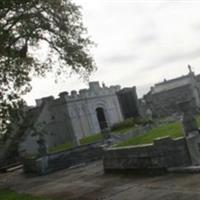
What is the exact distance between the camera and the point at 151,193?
10094mm

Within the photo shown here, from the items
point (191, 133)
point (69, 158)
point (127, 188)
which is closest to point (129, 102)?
point (69, 158)

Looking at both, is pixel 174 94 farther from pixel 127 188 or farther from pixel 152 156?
pixel 127 188

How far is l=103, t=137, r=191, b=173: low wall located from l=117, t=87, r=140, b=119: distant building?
21.1 m

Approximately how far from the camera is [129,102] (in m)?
37.7

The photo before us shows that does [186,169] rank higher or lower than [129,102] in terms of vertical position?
lower

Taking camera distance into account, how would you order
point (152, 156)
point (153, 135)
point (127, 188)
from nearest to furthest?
point (127, 188)
point (152, 156)
point (153, 135)

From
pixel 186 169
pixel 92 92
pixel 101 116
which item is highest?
pixel 92 92

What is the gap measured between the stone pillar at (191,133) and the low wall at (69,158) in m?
11.1

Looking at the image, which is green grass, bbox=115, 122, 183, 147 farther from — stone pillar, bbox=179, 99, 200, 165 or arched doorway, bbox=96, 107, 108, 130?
arched doorway, bbox=96, 107, 108, 130

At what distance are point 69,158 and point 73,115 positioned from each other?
55.9 feet

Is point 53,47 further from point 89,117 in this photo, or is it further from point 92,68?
point 89,117

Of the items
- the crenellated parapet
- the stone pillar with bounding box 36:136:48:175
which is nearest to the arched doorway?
the crenellated parapet

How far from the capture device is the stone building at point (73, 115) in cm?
3947

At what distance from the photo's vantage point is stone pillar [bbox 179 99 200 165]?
1151cm
